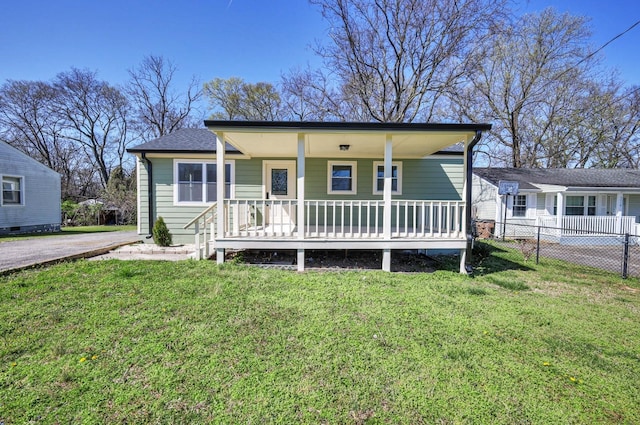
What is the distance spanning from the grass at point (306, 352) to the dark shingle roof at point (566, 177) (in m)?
11.4

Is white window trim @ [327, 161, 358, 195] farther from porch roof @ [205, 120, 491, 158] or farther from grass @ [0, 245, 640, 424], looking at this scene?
grass @ [0, 245, 640, 424]

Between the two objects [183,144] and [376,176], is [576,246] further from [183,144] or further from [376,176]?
[183,144]

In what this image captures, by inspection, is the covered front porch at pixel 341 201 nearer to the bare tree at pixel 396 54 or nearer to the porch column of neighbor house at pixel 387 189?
the porch column of neighbor house at pixel 387 189

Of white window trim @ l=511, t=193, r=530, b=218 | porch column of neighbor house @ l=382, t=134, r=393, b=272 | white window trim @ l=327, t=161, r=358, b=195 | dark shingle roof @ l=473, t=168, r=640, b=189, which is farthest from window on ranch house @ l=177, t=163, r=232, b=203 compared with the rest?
white window trim @ l=511, t=193, r=530, b=218

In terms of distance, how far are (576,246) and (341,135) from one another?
41.3 feet

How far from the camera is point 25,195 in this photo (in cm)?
1369

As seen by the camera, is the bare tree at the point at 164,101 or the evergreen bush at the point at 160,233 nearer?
the evergreen bush at the point at 160,233

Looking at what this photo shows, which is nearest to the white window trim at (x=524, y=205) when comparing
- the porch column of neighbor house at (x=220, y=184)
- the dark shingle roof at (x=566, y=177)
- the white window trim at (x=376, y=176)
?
the dark shingle roof at (x=566, y=177)

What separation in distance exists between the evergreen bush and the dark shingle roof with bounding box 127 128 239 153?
2098 millimetres

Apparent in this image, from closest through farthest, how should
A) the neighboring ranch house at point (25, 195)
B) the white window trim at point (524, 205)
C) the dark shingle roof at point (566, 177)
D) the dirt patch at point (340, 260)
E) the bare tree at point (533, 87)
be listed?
the dirt patch at point (340, 260) < the neighboring ranch house at point (25, 195) < the dark shingle roof at point (566, 177) < the white window trim at point (524, 205) < the bare tree at point (533, 87)

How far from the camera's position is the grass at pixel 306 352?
1992mm

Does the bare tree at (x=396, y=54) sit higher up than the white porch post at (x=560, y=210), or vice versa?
the bare tree at (x=396, y=54)

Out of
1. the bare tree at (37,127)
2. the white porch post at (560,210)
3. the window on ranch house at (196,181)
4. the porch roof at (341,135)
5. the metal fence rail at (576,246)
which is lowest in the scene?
the metal fence rail at (576,246)

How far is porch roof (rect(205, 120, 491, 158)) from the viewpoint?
17.5ft
